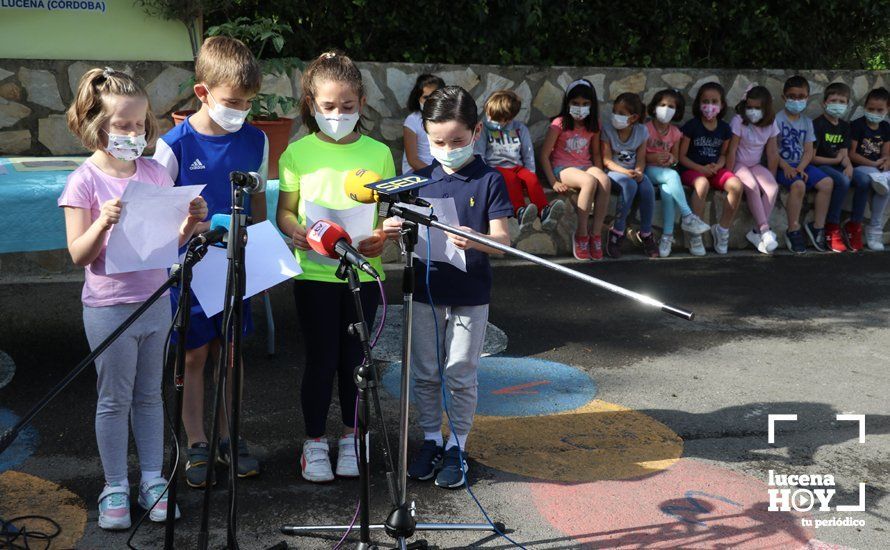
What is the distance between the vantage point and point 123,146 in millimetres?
3445

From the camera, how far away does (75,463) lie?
4105 millimetres

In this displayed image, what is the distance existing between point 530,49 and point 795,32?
10.3 ft

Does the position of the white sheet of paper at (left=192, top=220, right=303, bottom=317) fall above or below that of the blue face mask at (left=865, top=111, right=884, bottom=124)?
below

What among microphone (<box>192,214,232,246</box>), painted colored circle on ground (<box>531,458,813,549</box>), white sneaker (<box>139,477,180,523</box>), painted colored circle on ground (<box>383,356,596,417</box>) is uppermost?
microphone (<box>192,214,232,246</box>)

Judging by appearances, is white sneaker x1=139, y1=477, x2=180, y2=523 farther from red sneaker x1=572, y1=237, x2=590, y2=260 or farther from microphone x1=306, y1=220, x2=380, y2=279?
red sneaker x1=572, y1=237, x2=590, y2=260

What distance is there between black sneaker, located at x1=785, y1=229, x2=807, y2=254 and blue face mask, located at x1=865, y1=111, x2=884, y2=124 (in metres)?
1.35

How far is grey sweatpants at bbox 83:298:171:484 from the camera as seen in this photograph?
3.52 metres

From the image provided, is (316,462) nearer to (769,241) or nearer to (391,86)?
(391,86)

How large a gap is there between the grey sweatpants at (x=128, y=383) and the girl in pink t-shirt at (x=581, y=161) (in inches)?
197

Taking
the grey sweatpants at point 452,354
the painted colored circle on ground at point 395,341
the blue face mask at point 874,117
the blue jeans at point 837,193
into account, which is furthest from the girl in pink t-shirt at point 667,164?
the grey sweatpants at point 452,354

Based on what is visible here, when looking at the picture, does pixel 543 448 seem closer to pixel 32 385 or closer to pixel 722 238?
pixel 32 385

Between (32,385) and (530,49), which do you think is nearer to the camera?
(32,385)

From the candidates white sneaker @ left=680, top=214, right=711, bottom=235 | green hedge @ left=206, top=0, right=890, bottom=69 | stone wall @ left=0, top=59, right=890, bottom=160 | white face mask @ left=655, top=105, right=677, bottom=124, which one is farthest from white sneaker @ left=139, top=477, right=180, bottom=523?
white face mask @ left=655, top=105, right=677, bottom=124

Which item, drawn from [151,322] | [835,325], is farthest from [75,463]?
[835,325]
